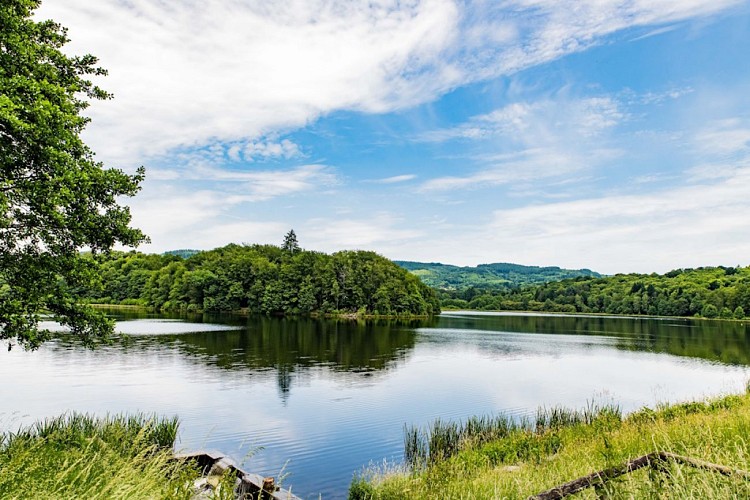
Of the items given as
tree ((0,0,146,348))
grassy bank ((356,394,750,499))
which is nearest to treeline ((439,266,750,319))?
grassy bank ((356,394,750,499))

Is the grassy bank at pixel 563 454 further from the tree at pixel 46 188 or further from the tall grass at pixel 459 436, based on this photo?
the tree at pixel 46 188

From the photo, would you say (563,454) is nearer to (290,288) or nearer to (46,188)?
(46,188)

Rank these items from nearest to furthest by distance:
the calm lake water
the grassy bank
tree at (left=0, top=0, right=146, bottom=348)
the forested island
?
the grassy bank
tree at (left=0, top=0, right=146, bottom=348)
the calm lake water
the forested island

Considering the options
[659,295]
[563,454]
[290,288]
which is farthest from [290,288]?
[659,295]

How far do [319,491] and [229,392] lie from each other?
14914 millimetres

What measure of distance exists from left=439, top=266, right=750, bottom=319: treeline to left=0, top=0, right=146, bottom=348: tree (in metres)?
149

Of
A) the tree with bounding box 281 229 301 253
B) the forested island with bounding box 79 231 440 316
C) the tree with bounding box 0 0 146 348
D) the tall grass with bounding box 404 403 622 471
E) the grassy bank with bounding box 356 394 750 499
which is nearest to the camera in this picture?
the grassy bank with bounding box 356 394 750 499

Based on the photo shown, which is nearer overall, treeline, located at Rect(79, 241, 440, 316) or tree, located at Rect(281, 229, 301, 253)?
treeline, located at Rect(79, 241, 440, 316)

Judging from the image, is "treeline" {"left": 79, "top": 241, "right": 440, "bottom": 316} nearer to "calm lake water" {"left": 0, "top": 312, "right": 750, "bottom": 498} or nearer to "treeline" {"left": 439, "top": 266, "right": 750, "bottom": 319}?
"calm lake water" {"left": 0, "top": 312, "right": 750, "bottom": 498}

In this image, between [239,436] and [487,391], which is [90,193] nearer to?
[239,436]

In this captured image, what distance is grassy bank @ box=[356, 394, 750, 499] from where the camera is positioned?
18.9 feet

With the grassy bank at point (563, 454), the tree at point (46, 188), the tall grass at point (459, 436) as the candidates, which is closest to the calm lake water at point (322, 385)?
the tall grass at point (459, 436)

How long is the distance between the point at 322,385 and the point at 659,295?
153521 mm

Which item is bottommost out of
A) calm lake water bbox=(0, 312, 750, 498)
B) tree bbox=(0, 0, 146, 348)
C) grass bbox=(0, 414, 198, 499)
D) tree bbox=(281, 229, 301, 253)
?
calm lake water bbox=(0, 312, 750, 498)
